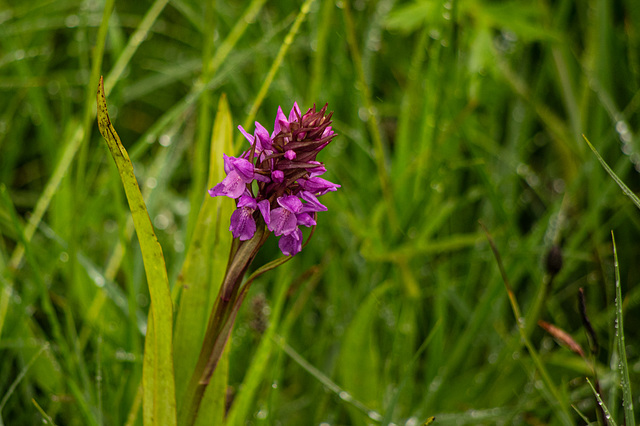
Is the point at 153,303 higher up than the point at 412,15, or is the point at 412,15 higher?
the point at 412,15

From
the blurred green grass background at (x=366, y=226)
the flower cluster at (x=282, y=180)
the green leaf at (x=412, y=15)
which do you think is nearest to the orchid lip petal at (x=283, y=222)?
the flower cluster at (x=282, y=180)

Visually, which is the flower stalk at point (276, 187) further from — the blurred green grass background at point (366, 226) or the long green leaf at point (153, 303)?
the blurred green grass background at point (366, 226)

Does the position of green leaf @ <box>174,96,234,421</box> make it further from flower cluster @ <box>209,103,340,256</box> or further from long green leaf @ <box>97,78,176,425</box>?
flower cluster @ <box>209,103,340,256</box>

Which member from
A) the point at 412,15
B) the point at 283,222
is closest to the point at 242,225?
the point at 283,222

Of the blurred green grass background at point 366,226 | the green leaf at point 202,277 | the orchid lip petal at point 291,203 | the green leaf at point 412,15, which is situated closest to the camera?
the orchid lip petal at point 291,203

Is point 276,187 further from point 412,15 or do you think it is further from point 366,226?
point 412,15
